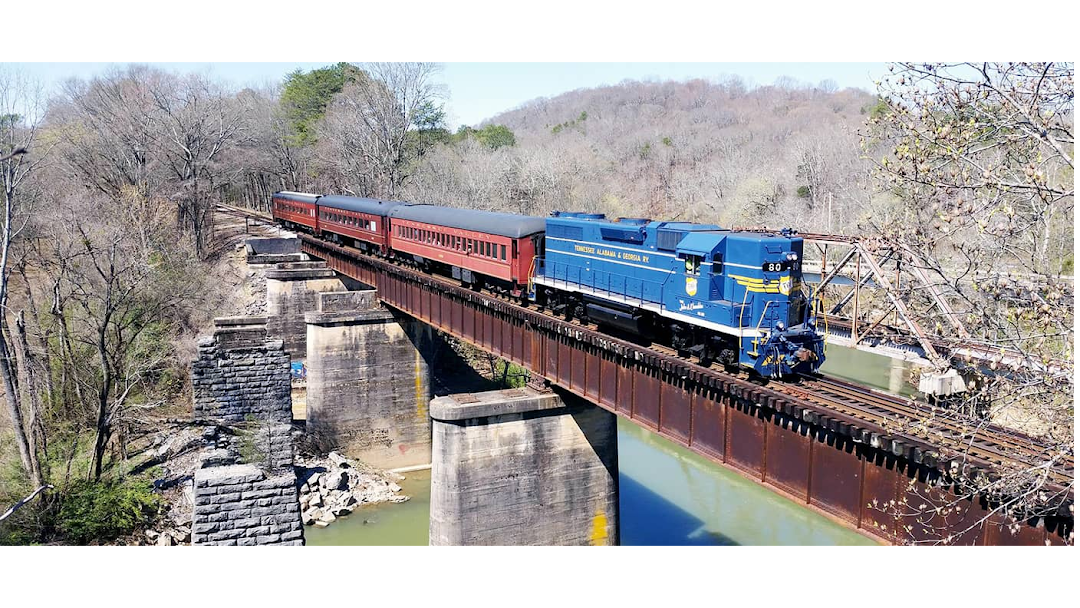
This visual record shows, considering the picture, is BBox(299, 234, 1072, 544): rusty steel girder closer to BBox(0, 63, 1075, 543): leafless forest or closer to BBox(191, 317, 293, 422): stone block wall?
BBox(0, 63, 1075, 543): leafless forest

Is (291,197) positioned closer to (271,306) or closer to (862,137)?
(271,306)

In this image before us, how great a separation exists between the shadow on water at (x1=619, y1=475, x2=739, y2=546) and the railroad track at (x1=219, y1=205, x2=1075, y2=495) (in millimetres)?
10769

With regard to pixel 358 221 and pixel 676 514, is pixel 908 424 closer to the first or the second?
pixel 676 514

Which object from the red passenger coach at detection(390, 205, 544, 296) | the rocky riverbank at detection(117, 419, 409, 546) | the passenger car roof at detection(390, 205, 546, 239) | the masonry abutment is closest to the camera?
the rocky riverbank at detection(117, 419, 409, 546)

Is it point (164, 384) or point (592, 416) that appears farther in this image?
point (164, 384)

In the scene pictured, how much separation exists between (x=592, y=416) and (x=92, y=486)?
1421 centimetres

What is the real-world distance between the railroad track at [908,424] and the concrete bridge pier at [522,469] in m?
4.65

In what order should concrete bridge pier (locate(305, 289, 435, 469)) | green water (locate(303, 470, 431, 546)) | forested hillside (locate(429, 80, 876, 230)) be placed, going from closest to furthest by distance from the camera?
green water (locate(303, 470, 431, 546)) < concrete bridge pier (locate(305, 289, 435, 469)) < forested hillside (locate(429, 80, 876, 230))

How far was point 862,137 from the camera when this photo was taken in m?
10.1

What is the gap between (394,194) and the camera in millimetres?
67750

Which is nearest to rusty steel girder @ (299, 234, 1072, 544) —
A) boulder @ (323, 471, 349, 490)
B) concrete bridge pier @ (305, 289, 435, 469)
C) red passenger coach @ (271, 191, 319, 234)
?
boulder @ (323, 471, 349, 490)

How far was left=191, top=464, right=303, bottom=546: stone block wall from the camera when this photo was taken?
46.2 feet

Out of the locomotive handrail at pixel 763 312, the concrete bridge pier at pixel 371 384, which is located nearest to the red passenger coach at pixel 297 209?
the concrete bridge pier at pixel 371 384
